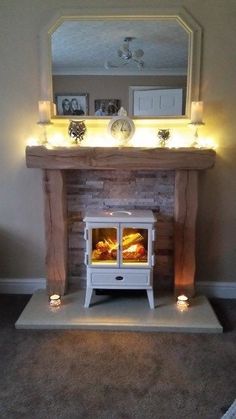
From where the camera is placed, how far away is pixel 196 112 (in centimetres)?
248

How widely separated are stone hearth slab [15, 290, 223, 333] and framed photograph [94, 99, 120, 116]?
1.34 m

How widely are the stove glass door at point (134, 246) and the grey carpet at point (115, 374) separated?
48 centimetres

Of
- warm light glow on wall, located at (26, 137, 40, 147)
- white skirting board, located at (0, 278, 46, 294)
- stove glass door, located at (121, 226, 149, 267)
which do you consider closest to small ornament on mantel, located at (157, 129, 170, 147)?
stove glass door, located at (121, 226, 149, 267)

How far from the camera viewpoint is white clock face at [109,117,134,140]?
253cm

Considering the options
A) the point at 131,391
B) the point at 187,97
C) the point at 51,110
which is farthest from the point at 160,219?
the point at 131,391

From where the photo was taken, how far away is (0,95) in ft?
8.57

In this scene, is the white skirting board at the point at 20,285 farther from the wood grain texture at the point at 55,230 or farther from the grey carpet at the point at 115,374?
the grey carpet at the point at 115,374

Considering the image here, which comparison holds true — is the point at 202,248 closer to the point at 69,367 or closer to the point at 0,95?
the point at 69,367

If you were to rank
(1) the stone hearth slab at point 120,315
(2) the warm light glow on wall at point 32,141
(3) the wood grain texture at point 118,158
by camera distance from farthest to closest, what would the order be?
1. (2) the warm light glow on wall at point 32,141
2. (3) the wood grain texture at point 118,158
3. (1) the stone hearth slab at point 120,315

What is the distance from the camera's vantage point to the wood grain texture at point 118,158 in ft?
8.02

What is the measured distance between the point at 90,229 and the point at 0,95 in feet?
3.80

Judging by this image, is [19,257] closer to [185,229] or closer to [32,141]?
[32,141]

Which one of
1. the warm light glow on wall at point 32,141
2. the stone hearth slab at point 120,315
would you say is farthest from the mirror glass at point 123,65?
the stone hearth slab at point 120,315

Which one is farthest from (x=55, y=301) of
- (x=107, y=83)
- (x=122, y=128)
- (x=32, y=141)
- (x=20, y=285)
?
(x=107, y=83)
